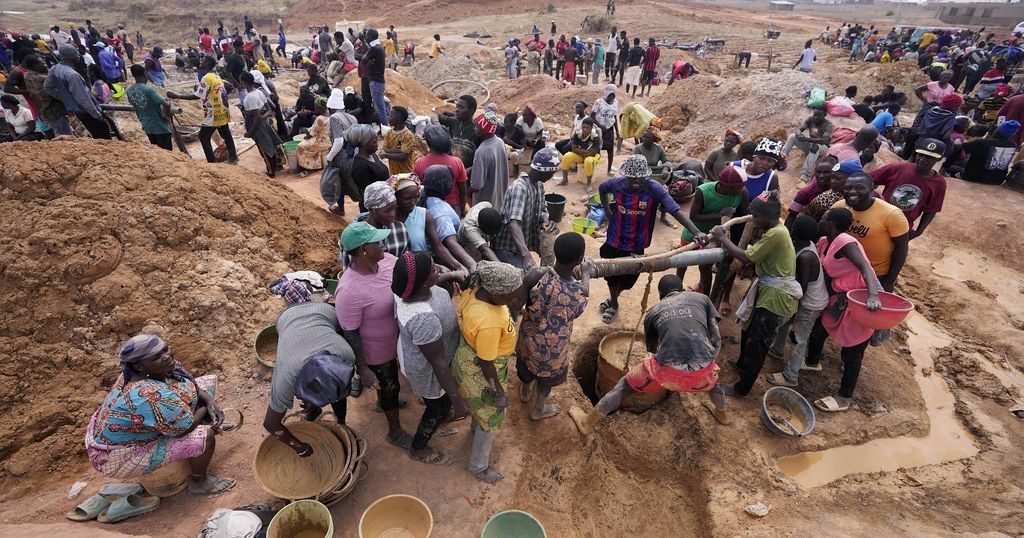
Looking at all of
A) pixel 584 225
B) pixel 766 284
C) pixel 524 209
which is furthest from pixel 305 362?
pixel 584 225

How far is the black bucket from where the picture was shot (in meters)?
7.51

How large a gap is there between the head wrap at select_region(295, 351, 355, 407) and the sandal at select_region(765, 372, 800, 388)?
4080mm

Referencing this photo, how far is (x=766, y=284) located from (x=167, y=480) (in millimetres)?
4803

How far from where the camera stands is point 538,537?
310cm

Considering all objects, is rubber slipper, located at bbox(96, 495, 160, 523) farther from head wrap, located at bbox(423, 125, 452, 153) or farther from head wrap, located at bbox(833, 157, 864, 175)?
head wrap, located at bbox(833, 157, 864, 175)

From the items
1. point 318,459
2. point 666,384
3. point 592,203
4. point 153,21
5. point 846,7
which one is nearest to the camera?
point 318,459

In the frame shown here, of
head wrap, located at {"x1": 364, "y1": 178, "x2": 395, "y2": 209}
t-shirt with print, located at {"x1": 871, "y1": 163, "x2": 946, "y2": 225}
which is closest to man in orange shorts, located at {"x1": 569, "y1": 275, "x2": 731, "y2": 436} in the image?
head wrap, located at {"x1": 364, "y1": 178, "x2": 395, "y2": 209}

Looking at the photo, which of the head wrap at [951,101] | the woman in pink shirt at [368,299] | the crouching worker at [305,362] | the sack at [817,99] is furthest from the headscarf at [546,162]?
the head wrap at [951,101]

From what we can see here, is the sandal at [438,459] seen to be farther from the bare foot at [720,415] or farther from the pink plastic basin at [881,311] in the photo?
the pink plastic basin at [881,311]

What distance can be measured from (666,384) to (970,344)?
458cm

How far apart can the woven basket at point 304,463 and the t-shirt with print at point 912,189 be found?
641 cm

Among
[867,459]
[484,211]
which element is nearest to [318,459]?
[484,211]

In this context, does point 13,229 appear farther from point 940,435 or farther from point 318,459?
point 940,435

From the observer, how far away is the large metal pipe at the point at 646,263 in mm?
3930
